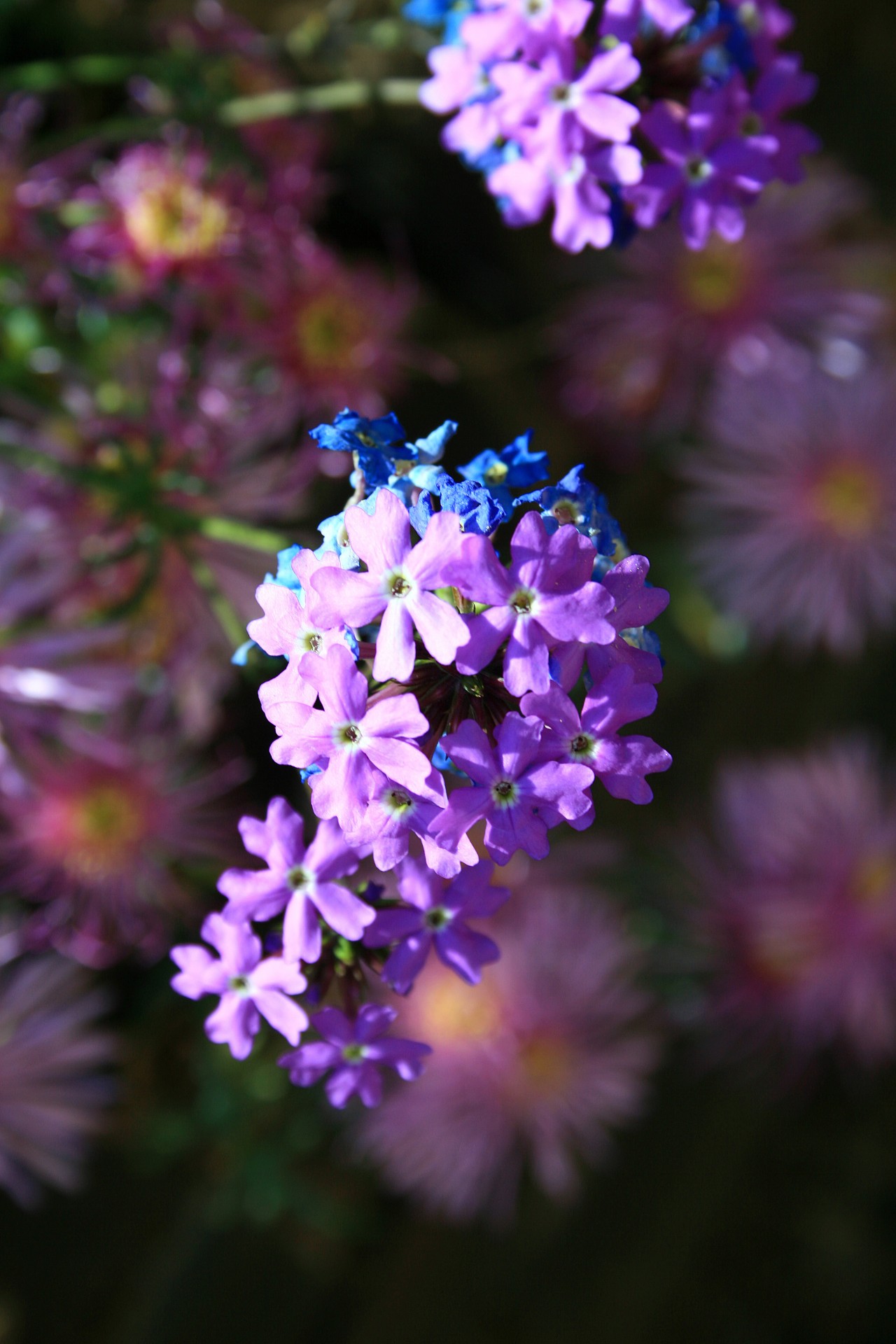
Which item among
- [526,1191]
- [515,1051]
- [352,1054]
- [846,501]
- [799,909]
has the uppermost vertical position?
[846,501]

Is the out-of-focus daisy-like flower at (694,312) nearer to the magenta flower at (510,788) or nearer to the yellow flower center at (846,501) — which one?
the yellow flower center at (846,501)

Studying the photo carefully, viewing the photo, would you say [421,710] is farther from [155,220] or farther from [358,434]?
[155,220]

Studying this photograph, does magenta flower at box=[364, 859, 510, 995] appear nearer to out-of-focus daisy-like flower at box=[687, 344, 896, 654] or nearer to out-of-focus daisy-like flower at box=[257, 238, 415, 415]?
out-of-focus daisy-like flower at box=[257, 238, 415, 415]

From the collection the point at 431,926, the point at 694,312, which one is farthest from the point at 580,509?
the point at 694,312

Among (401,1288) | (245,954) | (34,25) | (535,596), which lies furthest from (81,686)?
(401,1288)

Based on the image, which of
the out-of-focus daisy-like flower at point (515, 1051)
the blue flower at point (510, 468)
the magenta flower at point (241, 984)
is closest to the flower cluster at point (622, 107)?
the blue flower at point (510, 468)

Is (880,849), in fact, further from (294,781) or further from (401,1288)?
(401,1288)
